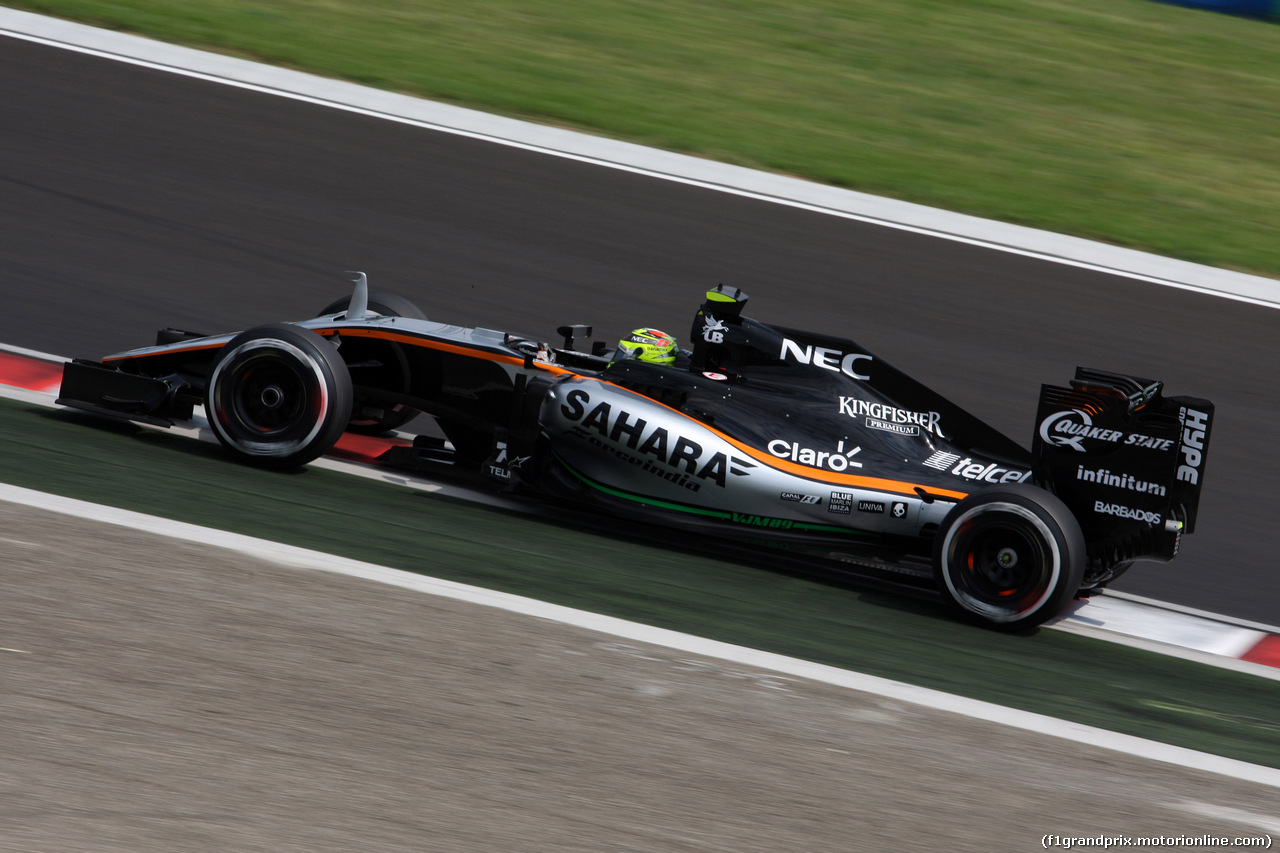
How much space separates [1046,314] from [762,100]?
15.5 feet

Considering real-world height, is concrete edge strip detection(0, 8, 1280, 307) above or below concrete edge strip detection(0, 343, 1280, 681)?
above

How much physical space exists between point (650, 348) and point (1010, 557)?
71.8 inches

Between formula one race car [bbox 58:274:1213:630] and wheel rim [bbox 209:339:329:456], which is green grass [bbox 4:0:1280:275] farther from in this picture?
wheel rim [bbox 209:339:329:456]

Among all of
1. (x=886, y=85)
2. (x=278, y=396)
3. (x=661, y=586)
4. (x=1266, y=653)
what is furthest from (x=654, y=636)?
(x=886, y=85)

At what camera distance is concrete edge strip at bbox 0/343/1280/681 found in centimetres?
571

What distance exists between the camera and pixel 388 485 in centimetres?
634

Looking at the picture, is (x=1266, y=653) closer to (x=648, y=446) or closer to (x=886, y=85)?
(x=648, y=446)

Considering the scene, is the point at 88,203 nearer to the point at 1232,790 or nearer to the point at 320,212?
the point at 320,212

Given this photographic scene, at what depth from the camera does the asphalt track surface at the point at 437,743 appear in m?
3.67

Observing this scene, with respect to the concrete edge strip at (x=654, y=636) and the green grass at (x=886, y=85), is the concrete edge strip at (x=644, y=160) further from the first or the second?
the concrete edge strip at (x=654, y=636)

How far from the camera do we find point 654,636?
16.4 ft

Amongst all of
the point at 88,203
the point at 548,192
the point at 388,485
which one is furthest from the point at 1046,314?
the point at 88,203

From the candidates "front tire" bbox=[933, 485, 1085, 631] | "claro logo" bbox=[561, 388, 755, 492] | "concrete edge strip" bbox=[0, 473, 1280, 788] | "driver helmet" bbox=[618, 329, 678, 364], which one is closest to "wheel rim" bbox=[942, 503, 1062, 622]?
"front tire" bbox=[933, 485, 1085, 631]

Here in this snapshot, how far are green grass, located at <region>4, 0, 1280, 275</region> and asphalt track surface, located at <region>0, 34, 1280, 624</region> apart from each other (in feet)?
4.53
